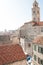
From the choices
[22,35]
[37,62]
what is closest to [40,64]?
[37,62]

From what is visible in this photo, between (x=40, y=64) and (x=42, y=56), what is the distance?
2046 millimetres

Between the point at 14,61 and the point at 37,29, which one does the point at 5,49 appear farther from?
the point at 37,29

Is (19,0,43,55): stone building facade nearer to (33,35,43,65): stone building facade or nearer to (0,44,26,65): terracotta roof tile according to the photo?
(33,35,43,65): stone building facade

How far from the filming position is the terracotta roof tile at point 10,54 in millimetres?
21606

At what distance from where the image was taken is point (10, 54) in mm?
22875

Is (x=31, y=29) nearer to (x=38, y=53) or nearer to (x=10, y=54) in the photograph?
(x=38, y=53)

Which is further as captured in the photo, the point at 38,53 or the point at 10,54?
the point at 38,53

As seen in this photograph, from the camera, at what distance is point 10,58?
2214cm

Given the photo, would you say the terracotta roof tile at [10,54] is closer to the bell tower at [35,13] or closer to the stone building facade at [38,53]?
the stone building facade at [38,53]

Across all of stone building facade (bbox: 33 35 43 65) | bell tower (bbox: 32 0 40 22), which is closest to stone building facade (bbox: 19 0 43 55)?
bell tower (bbox: 32 0 40 22)

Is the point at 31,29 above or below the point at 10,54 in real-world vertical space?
above

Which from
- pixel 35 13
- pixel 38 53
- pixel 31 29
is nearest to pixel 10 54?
pixel 38 53

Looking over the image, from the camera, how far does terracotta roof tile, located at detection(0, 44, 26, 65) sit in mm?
21606

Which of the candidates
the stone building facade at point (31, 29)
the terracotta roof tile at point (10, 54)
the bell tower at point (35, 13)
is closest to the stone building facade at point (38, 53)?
the terracotta roof tile at point (10, 54)
